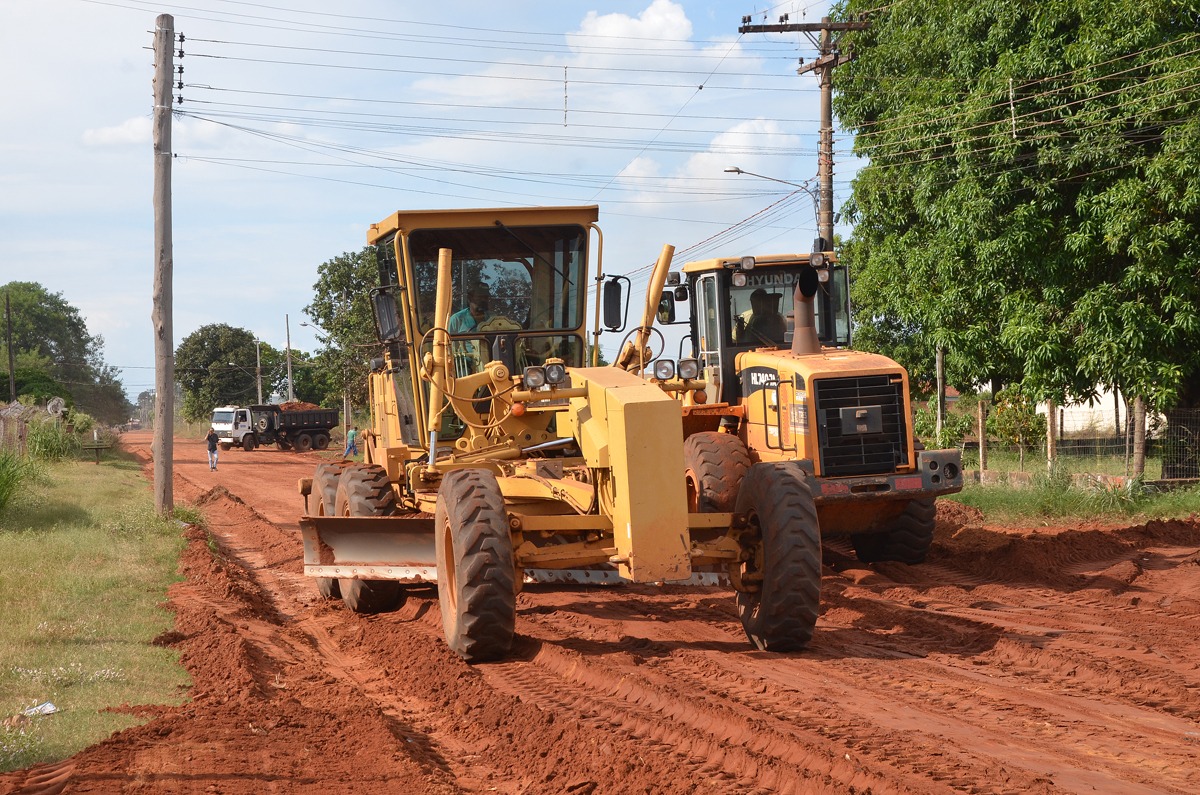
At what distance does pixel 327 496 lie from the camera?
38.7ft

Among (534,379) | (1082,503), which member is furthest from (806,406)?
(1082,503)

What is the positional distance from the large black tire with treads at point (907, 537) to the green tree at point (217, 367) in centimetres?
7177

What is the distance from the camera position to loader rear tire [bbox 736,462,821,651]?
806 cm

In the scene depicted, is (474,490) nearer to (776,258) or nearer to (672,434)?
(672,434)

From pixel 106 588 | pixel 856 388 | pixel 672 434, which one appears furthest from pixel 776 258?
pixel 106 588

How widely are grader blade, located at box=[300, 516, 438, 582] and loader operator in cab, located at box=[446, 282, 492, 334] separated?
1.90 meters

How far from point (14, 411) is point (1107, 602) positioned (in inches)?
1190

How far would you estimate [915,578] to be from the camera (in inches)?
491

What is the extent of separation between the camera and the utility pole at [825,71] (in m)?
23.1

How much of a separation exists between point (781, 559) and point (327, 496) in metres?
5.38

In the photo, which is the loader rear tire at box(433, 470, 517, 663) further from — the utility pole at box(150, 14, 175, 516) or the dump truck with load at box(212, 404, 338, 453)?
the dump truck with load at box(212, 404, 338, 453)

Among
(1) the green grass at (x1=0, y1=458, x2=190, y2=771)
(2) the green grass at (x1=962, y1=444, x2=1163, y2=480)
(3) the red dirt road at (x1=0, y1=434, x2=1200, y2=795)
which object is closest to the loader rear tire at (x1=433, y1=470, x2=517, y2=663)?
(3) the red dirt road at (x1=0, y1=434, x2=1200, y2=795)

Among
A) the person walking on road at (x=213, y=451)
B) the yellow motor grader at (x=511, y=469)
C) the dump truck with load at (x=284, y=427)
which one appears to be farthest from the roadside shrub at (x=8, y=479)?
the dump truck with load at (x=284, y=427)

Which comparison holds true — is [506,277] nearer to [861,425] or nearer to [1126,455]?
[861,425]
